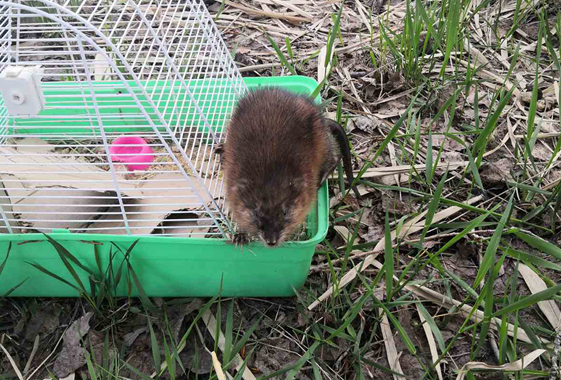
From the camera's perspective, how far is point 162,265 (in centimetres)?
253

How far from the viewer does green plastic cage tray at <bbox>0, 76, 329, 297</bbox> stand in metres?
2.41

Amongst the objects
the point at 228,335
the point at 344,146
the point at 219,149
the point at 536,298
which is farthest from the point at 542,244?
the point at 219,149

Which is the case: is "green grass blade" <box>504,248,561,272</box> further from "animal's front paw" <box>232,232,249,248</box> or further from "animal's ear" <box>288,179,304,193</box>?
"animal's front paw" <box>232,232,249,248</box>

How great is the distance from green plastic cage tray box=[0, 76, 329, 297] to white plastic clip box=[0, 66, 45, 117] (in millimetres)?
661

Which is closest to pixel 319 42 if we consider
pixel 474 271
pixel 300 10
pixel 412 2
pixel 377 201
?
pixel 300 10

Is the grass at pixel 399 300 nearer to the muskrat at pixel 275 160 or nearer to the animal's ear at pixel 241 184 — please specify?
the muskrat at pixel 275 160

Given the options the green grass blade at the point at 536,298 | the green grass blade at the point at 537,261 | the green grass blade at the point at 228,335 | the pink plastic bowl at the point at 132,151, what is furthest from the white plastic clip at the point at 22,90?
the green grass blade at the point at 537,261

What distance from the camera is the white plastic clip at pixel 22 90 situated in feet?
6.45

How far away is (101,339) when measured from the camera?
249cm

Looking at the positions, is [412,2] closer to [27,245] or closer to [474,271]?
[474,271]

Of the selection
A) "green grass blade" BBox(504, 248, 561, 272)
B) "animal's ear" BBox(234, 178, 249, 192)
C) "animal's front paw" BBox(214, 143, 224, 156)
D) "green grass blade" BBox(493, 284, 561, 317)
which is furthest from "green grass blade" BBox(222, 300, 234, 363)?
"green grass blade" BBox(504, 248, 561, 272)

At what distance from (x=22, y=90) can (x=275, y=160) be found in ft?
3.93

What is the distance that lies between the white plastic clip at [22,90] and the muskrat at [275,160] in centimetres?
104

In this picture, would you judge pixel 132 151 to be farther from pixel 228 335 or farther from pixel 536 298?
pixel 536 298
